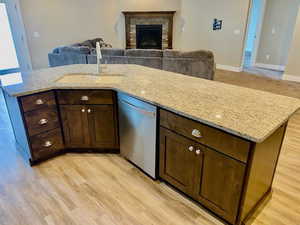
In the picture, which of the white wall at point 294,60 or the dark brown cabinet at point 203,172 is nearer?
the dark brown cabinet at point 203,172

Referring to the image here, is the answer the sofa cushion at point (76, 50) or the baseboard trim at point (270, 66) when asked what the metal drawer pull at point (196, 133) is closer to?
the sofa cushion at point (76, 50)

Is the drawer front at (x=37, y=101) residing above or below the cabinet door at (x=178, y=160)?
above

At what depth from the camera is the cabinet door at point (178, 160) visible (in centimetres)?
186

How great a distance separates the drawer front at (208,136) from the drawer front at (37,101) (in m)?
1.29

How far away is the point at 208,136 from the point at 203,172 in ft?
1.12

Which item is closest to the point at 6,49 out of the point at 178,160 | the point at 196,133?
the point at 178,160

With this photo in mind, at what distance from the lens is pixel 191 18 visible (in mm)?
7582

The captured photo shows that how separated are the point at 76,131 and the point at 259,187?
6.54 ft

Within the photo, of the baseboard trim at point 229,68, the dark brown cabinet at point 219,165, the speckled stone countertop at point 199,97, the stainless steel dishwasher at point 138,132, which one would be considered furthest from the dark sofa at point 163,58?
the dark brown cabinet at point 219,165

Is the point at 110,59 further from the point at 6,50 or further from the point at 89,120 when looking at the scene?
the point at 6,50

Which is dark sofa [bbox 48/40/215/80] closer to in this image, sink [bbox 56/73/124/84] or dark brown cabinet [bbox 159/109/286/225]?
sink [bbox 56/73/124/84]

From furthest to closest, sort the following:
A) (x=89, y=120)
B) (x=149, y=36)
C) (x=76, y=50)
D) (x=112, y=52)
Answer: (x=149, y=36), (x=76, y=50), (x=112, y=52), (x=89, y=120)

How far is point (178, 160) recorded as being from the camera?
6.52ft

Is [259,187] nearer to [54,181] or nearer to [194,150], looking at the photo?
[194,150]
